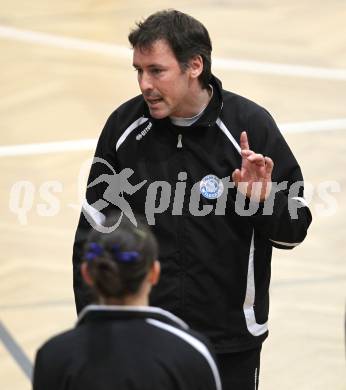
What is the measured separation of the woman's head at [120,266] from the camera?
288 centimetres

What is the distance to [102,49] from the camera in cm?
995

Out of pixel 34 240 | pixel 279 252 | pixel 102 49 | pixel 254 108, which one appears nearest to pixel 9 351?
pixel 34 240

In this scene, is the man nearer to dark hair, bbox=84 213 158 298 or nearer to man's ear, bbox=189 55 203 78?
man's ear, bbox=189 55 203 78

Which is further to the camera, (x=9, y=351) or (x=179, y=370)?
(x=9, y=351)

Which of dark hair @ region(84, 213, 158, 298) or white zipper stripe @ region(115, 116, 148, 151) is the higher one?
white zipper stripe @ region(115, 116, 148, 151)

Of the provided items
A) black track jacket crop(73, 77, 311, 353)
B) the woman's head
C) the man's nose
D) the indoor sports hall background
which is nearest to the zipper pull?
black track jacket crop(73, 77, 311, 353)

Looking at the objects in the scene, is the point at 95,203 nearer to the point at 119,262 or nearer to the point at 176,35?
the point at 176,35

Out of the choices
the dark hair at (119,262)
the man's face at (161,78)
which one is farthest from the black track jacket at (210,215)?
the dark hair at (119,262)

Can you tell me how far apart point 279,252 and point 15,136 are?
2535 millimetres

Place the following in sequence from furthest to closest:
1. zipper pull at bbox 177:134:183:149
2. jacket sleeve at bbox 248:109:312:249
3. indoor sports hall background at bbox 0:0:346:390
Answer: indoor sports hall background at bbox 0:0:346:390 < zipper pull at bbox 177:134:183:149 < jacket sleeve at bbox 248:109:312:249

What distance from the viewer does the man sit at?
3855mm

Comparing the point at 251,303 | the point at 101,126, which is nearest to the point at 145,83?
the point at 251,303

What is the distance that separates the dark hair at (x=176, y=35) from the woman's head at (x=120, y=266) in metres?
1.10

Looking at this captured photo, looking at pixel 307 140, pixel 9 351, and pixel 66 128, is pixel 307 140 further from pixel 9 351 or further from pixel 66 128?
pixel 9 351
